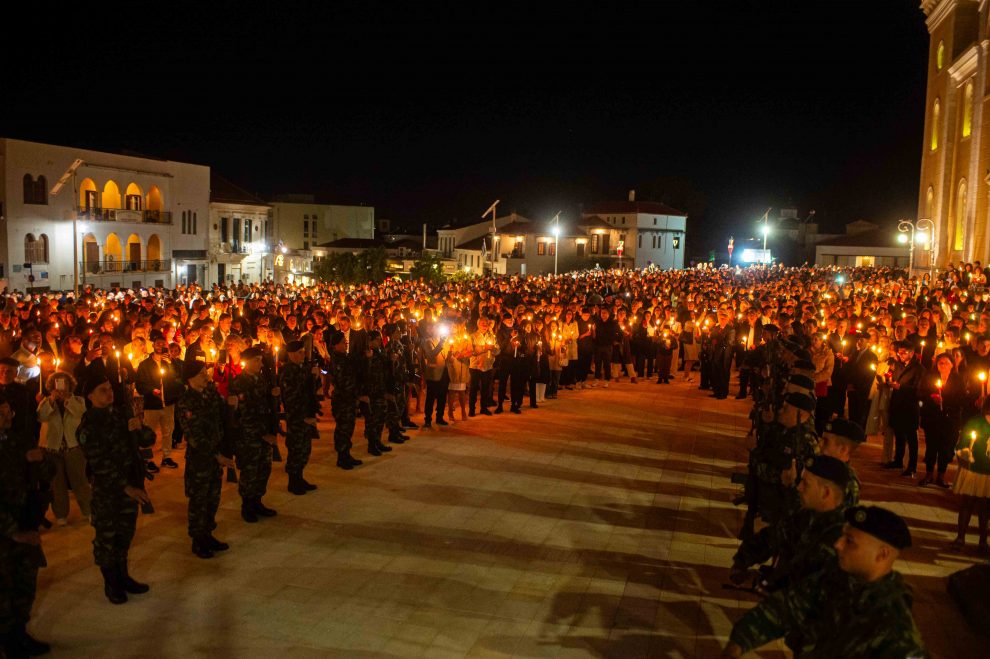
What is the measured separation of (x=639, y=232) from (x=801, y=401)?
244ft

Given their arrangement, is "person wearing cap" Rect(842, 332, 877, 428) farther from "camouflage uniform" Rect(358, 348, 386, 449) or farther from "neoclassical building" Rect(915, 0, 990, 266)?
"neoclassical building" Rect(915, 0, 990, 266)

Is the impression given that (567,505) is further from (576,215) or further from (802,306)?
(576,215)

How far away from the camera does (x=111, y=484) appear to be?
6.55 m

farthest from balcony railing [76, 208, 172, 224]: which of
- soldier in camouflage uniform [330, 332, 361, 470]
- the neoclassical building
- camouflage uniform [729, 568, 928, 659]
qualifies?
camouflage uniform [729, 568, 928, 659]

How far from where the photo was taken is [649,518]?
892 centimetres

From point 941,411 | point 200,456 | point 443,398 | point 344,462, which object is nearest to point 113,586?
point 200,456

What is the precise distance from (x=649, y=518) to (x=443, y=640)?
3.60 metres

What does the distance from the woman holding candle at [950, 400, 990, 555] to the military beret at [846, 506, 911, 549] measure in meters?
5.02

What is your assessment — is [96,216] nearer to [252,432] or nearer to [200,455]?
[252,432]

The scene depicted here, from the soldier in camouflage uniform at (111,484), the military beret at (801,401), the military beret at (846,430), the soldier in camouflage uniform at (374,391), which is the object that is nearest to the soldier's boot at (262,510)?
the soldier in camouflage uniform at (111,484)

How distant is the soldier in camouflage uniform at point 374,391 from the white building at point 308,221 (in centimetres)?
7262

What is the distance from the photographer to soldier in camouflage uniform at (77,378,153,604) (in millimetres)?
6527

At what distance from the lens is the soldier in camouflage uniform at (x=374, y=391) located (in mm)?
11109

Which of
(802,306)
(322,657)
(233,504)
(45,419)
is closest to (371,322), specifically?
(233,504)
